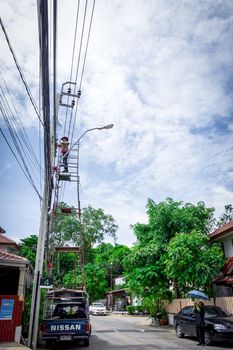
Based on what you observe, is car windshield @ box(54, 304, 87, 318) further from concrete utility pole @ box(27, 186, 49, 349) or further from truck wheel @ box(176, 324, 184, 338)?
truck wheel @ box(176, 324, 184, 338)

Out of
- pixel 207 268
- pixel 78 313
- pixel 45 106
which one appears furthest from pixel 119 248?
pixel 45 106

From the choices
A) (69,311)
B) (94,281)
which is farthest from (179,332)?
(94,281)

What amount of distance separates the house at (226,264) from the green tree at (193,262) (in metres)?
0.48

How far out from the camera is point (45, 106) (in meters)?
7.68

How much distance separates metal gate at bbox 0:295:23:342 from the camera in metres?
10.6

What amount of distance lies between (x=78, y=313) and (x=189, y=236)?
8696 millimetres

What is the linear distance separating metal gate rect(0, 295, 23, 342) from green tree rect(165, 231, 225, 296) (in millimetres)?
9944

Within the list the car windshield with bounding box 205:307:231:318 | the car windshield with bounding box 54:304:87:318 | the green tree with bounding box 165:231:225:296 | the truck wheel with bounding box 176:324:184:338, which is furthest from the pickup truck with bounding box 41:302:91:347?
the green tree with bounding box 165:231:225:296

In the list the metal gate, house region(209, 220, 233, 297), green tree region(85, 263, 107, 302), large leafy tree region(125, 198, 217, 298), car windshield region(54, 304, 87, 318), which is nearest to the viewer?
the metal gate

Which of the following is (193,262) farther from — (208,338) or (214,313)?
(208,338)

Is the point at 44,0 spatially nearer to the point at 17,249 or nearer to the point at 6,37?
the point at 6,37

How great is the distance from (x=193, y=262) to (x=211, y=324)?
5574 millimetres

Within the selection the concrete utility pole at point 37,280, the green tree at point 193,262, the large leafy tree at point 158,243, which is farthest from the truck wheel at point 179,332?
the concrete utility pole at point 37,280

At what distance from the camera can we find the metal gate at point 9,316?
417 inches
